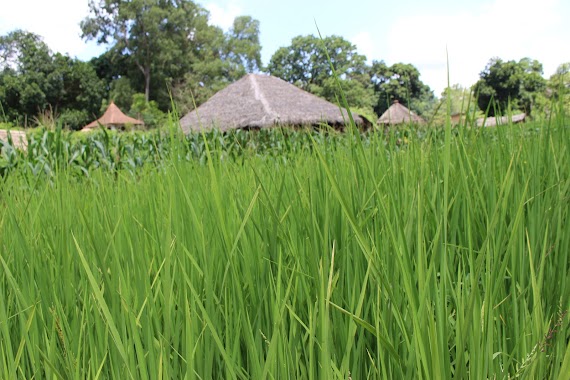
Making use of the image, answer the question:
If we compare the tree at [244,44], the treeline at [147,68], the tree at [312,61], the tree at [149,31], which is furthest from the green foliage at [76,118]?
the tree at [312,61]

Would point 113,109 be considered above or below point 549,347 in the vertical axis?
above

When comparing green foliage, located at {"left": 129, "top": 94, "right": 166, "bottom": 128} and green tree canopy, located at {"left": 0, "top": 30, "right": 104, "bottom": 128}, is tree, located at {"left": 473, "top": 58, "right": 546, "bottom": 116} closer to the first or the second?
green foliage, located at {"left": 129, "top": 94, "right": 166, "bottom": 128}

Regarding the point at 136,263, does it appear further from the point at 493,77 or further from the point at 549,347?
the point at 493,77

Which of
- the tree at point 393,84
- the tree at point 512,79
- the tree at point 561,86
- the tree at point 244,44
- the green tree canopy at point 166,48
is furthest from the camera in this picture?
the tree at point 393,84

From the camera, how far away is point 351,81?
1602 inches

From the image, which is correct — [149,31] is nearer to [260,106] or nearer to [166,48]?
[166,48]

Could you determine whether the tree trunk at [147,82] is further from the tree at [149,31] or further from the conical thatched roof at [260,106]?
the conical thatched roof at [260,106]

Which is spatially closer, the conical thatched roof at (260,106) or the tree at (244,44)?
the conical thatched roof at (260,106)

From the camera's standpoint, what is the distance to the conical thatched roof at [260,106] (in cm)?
1223

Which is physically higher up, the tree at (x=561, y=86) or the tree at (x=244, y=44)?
the tree at (x=244, y=44)

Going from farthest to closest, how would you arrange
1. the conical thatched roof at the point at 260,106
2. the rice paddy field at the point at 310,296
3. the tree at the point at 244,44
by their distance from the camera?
the tree at the point at 244,44 < the conical thatched roof at the point at 260,106 < the rice paddy field at the point at 310,296

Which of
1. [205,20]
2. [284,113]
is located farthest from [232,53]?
[284,113]

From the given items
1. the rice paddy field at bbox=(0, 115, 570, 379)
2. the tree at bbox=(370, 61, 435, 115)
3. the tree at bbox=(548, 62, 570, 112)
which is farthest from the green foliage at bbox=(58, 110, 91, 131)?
the rice paddy field at bbox=(0, 115, 570, 379)

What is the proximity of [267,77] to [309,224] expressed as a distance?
14097mm
